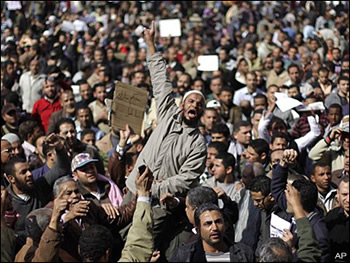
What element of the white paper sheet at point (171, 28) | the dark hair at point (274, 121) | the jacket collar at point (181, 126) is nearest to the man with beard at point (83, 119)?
the dark hair at point (274, 121)

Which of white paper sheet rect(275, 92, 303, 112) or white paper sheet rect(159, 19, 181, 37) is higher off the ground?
white paper sheet rect(275, 92, 303, 112)

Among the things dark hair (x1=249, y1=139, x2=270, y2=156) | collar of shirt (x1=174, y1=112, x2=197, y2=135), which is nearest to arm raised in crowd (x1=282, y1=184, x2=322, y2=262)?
collar of shirt (x1=174, y1=112, x2=197, y2=135)

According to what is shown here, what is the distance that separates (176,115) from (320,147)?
9.87ft

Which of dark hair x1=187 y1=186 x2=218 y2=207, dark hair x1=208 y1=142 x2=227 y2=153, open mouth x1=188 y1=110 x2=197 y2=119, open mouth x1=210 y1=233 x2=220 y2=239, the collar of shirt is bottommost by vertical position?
dark hair x1=208 y1=142 x2=227 y2=153

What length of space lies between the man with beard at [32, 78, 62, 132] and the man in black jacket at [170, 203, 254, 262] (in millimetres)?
6101

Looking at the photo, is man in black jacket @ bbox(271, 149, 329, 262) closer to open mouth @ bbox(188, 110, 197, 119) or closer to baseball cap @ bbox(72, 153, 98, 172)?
open mouth @ bbox(188, 110, 197, 119)

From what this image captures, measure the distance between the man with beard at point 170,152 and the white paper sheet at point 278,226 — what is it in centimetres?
93

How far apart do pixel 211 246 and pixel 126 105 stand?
2.35 meters

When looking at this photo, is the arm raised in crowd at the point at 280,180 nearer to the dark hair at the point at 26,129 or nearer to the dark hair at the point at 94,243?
the dark hair at the point at 94,243

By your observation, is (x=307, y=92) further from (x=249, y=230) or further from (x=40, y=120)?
(x=249, y=230)

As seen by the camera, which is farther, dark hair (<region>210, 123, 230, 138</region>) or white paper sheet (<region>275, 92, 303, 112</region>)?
white paper sheet (<region>275, 92, 303, 112</region>)

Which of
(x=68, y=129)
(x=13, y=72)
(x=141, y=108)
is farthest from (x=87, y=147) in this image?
(x=13, y=72)

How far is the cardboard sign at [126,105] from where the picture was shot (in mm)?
7937

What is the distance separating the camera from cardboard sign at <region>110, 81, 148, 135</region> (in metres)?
7.94
